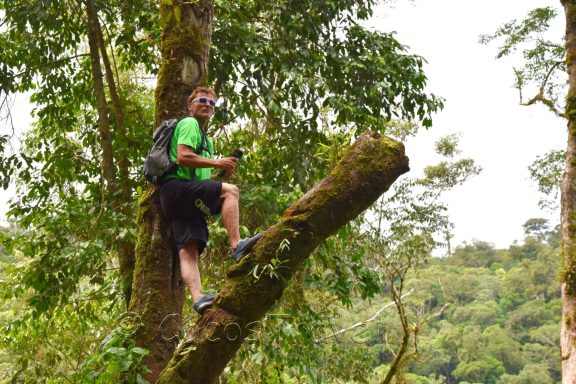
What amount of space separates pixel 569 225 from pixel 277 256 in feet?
22.8

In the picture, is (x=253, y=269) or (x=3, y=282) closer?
(x=253, y=269)

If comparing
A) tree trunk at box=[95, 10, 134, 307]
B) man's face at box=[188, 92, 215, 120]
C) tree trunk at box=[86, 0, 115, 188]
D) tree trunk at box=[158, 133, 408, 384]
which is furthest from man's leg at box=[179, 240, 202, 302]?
tree trunk at box=[86, 0, 115, 188]

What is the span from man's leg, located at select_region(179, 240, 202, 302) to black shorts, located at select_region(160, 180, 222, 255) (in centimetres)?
3

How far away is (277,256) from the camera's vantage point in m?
2.38

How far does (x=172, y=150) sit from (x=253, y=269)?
0.97m

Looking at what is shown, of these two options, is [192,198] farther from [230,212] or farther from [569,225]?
[569,225]

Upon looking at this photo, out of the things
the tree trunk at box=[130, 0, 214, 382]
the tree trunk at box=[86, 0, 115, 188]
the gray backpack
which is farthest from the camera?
the tree trunk at box=[86, 0, 115, 188]

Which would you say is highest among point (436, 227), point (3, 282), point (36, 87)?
point (436, 227)

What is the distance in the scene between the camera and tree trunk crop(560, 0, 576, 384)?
7.51m

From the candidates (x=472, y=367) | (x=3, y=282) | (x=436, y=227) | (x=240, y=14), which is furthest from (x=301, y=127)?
(x=472, y=367)

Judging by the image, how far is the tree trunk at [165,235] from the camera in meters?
2.91

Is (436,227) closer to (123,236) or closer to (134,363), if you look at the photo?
(123,236)

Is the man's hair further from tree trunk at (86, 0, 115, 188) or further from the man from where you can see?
tree trunk at (86, 0, 115, 188)

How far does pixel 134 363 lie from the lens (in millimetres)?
2654
